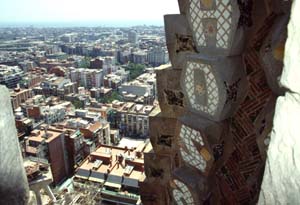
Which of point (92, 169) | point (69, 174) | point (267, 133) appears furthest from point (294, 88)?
point (69, 174)

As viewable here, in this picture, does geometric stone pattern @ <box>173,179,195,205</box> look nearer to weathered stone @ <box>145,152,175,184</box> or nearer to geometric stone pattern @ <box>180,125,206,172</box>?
geometric stone pattern @ <box>180,125,206,172</box>

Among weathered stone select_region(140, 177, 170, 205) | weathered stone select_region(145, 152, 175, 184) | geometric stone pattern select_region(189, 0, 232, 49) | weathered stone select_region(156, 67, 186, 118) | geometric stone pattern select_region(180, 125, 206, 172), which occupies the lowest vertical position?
weathered stone select_region(140, 177, 170, 205)

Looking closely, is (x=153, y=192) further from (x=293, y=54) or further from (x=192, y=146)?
(x=293, y=54)

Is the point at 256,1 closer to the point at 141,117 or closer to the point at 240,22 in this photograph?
the point at 240,22

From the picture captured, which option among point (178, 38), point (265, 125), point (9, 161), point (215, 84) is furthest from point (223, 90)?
point (9, 161)

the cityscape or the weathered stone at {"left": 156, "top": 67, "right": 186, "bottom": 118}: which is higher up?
the weathered stone at {"left": 156, "top": 67, "right": 186, "bottom": 118}

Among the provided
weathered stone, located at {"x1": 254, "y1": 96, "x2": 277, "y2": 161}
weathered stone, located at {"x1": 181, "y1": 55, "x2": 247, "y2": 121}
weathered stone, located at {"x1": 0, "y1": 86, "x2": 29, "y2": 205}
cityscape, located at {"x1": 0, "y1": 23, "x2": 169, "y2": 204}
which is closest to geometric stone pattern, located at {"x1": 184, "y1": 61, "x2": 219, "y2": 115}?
weathered stone, located at {"x1": 181, "y1": 55, "x2": 247, "y2": 121}
